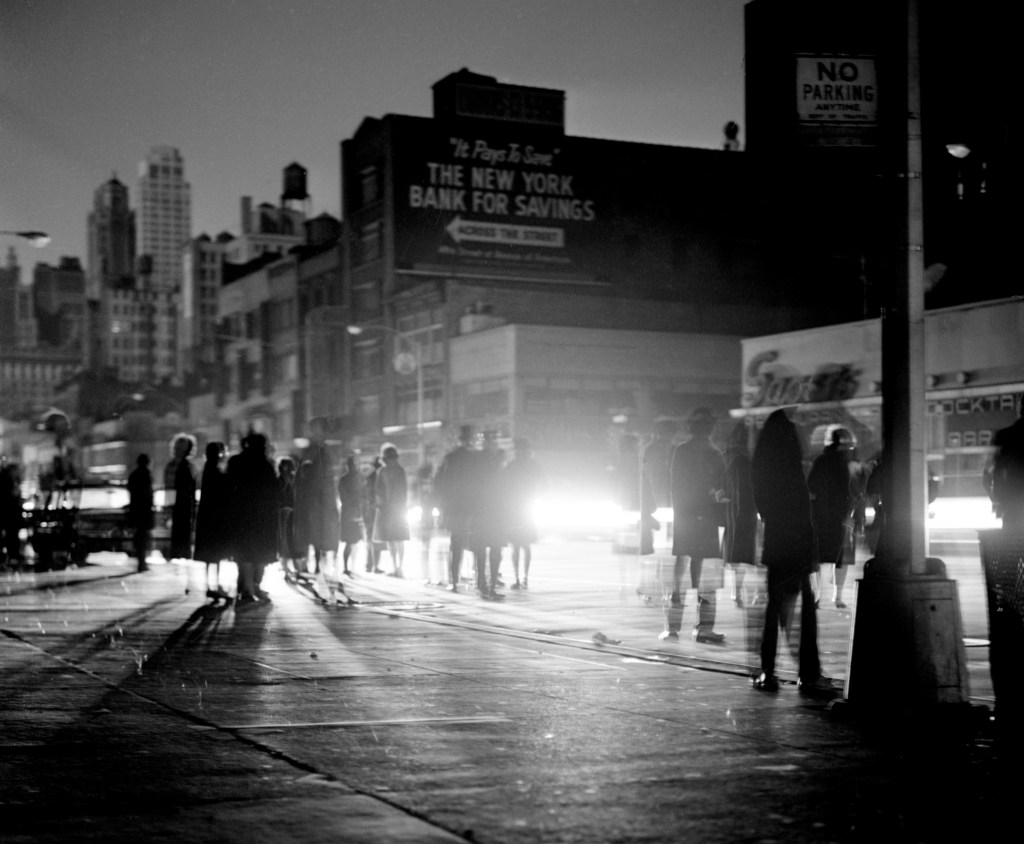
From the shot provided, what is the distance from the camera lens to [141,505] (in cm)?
2608

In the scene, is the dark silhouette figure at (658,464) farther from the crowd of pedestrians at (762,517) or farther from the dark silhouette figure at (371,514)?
the dark silhouette figure at (371,514)

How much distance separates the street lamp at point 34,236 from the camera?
3586 cm

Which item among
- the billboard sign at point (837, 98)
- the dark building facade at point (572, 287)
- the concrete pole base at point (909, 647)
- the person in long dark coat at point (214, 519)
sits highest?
the dark building facade at point (572, 287)

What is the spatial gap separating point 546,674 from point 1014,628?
3510 millimetres

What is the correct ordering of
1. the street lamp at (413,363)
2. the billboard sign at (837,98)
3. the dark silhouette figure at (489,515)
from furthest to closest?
1. the street lamp at (413,363)
2. the dark silhouette figure at (489,515)
3. the billboard sign at (837,98)

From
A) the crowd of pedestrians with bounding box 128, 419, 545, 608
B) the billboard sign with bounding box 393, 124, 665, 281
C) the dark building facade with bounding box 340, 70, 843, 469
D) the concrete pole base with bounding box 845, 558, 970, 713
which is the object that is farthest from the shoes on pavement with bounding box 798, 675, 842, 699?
the dark building facade with bounding box 340, 70, 843, 469

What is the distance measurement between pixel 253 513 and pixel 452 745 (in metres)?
10.1

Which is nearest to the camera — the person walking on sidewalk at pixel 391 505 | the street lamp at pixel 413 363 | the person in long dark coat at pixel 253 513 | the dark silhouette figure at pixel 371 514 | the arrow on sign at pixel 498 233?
the person in long dark coat at pixel 253 513

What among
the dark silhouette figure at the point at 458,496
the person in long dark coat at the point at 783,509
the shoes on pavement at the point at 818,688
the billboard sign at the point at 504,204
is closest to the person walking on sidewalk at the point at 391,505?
the dark silhouette figure at the point at 458,496

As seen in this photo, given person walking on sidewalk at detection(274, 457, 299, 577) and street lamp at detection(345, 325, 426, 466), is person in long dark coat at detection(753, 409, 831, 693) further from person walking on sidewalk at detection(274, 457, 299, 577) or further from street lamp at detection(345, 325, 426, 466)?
street lamp at detection(345, 325, 426, 466)

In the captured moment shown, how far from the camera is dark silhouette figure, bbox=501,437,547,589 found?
19.7 metres

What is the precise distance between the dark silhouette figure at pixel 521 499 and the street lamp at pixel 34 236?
1936cm

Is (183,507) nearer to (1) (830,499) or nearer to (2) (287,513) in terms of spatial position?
(2) (287,513)

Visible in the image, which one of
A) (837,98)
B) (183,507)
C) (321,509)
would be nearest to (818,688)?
(837,98)
